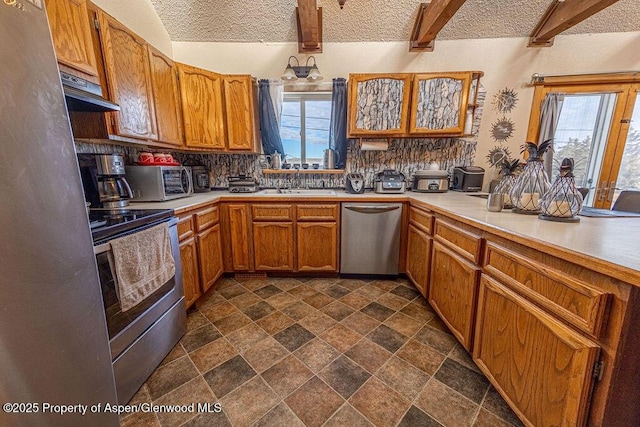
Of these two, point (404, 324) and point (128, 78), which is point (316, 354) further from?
point (128, 78)

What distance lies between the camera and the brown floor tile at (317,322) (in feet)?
5.77

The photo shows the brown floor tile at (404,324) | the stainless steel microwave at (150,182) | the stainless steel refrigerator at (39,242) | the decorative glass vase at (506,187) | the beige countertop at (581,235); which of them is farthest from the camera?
the stainless steel microwave at (150,182)

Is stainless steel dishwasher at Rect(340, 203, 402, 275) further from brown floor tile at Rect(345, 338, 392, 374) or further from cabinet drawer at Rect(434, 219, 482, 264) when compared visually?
brown floor tile at Rect(345, 338, 392, 374)

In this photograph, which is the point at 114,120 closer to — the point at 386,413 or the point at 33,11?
the point at 33,11

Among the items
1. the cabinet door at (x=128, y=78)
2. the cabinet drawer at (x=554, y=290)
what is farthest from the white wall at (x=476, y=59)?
the cabinet drawer at (x=554, y=290)

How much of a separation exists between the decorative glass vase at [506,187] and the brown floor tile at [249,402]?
1.74 metres

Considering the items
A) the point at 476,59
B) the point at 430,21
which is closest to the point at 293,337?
the point at 430,21

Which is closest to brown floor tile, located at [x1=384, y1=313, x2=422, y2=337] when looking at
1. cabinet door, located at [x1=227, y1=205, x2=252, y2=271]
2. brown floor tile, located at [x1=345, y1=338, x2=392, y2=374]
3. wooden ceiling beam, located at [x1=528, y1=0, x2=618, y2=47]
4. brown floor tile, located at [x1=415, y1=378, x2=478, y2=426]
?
brown floor tile, located at [x1=345, y1=338, x2=392, y2=374]

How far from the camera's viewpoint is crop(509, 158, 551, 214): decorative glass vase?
136 cm

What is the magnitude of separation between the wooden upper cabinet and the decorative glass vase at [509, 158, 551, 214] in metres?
2.58

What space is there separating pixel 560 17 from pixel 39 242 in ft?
13.1

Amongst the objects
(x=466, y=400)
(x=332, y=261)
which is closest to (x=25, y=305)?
(x=466, y=400)

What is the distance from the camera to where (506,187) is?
61.0 inches

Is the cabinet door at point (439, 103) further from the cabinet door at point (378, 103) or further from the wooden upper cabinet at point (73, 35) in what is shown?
the wooden upper cabinet at point (73, 35)
